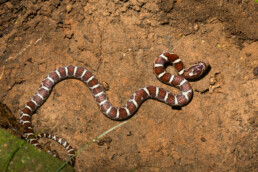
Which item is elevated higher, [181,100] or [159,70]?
[159,70]

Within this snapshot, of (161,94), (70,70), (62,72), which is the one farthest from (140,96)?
(62,72)

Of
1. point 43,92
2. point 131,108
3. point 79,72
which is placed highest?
point 79,72

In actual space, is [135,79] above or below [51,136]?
above

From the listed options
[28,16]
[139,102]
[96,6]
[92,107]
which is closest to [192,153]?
[139,102]

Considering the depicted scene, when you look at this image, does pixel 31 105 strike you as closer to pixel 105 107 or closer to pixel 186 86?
pixel 105 107

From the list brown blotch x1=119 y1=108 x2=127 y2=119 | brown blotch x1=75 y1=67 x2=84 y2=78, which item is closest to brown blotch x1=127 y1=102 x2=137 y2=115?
brown blotch x1=119 y1=108 x2=127 y2=119

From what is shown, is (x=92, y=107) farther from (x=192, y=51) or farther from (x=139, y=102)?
(x=192, y=51)

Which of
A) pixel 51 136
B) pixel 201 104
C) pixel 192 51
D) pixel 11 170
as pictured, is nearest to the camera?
pixel 11 170

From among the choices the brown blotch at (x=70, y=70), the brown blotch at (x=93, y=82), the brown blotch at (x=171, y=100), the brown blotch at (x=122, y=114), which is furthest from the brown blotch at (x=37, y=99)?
the brown blotch at (x=171, y=100)
